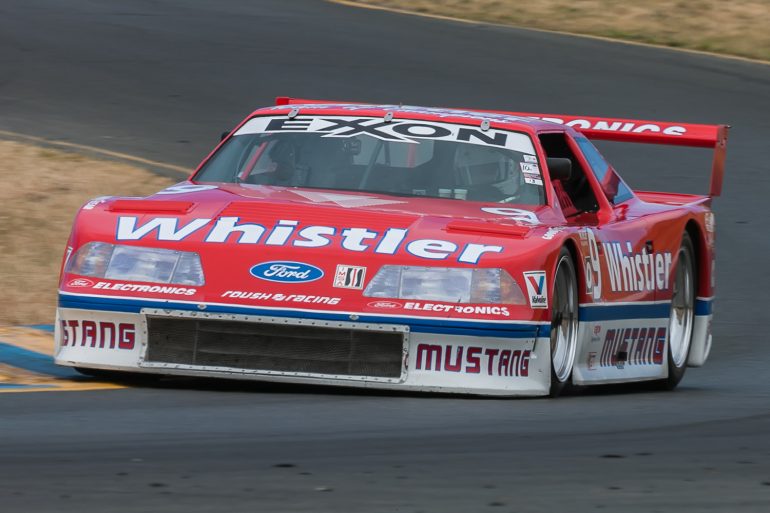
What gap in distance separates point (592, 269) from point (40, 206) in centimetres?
577

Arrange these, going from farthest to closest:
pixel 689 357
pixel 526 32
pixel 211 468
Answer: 1. pixel 526 32
2. pixel 689 357
3. pixel 211 468

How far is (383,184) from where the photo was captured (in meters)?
8.02

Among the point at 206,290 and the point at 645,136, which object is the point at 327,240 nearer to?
the point at 206,290

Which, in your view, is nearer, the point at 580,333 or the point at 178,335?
the point at 178,335

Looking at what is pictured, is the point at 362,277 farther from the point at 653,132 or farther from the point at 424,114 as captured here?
the point at 653,132

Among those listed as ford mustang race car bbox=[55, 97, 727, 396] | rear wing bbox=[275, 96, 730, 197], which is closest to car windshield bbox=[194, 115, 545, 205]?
ford mustang race car bbox=[55, 97, 727, 396]

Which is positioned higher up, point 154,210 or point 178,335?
point 154,210

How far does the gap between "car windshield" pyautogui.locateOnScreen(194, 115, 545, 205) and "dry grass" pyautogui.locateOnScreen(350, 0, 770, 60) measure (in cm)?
1502

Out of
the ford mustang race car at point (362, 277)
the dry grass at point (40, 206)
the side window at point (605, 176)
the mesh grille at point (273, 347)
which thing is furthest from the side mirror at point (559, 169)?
the dry grass at point (40, 206)

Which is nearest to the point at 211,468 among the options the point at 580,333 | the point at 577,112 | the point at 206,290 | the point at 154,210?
the point at 206,290

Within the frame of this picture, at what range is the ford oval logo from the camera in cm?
685

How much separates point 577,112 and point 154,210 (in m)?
11.5

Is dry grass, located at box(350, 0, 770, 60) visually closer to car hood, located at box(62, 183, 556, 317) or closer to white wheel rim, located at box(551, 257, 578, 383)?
white wheel rim, located at box(551, 257, 578, 383)

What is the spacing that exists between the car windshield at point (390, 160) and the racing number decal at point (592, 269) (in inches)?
12.7
